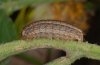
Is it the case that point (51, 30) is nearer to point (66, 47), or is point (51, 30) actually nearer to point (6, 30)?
point (66, 47)

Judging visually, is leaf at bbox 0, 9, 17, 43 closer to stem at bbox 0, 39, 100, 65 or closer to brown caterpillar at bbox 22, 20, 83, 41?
brown caterpillar at bbox 22, 20, 83, 41

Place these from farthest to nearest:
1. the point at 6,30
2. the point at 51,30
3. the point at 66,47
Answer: the point at 6,30 < the point at 51,30 < the point at 66,47

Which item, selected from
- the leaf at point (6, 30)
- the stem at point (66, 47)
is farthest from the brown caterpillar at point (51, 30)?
the leaf at point (6, 30)

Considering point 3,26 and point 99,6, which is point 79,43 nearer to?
point 3,26

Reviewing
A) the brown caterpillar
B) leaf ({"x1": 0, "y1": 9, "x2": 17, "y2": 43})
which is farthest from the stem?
leaf ({"x1": 0, "y1": 9, "x2": 17, "y2": 43})

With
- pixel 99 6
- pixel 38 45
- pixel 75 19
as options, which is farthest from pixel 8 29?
pixel 99 6

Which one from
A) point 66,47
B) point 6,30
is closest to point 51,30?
point 66,47
